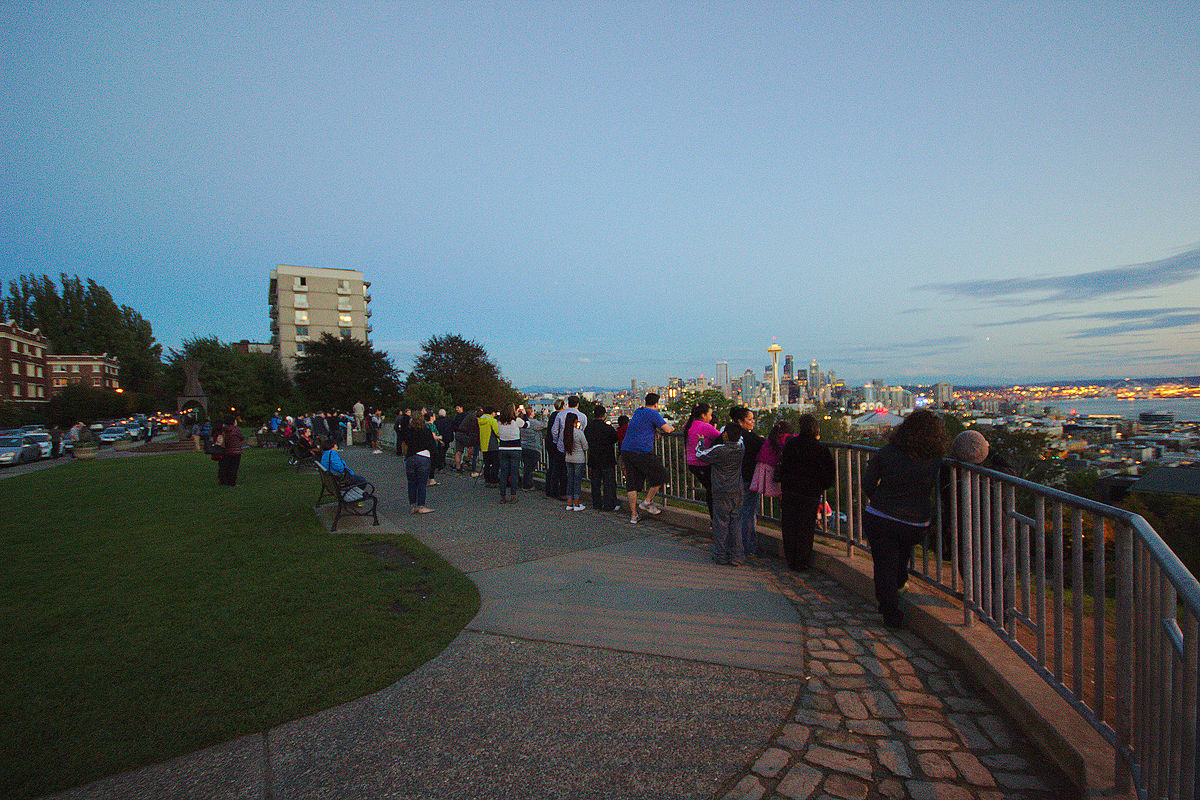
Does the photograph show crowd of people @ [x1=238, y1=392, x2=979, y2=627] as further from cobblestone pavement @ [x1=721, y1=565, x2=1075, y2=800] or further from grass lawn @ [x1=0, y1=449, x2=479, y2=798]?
grass lawn @ [x1=0, y1=449, x2=479, y2=798]

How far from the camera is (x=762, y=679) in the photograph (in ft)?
12.4

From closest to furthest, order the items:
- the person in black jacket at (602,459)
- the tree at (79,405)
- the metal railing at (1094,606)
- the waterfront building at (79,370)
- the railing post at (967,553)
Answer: the metal railing at (1094,606), the railing post at (967,553), the person in black jacket at (602,459), the tree at (79,405), the waterfront building at (79,370)

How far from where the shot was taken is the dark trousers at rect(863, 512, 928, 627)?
14.7 ft

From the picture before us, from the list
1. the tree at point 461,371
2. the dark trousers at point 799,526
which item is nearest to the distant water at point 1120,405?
the dark trousers at point 799,526

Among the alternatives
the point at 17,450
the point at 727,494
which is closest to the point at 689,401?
the point at 727,494

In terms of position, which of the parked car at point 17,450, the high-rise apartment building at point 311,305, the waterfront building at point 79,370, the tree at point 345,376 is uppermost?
the high-rise apartment building at point 311,305

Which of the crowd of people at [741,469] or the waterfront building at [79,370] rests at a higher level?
the waterfront building at [79,370]

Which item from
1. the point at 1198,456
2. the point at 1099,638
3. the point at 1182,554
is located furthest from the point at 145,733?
the point at 1198,456

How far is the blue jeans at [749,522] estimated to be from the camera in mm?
6570

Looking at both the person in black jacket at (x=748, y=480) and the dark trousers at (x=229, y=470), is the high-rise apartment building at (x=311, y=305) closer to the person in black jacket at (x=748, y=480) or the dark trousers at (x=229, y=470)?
the dark trousers at (x=229, y=470)

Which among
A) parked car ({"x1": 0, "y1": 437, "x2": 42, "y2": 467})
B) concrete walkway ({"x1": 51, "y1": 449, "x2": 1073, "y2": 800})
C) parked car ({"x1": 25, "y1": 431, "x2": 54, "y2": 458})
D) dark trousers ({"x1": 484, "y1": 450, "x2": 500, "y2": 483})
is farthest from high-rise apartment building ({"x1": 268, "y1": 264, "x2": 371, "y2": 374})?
concrete walkway ({"x1": 51, "y1": 449, "x2": 1073, "y2": 800})

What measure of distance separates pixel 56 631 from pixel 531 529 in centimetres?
489

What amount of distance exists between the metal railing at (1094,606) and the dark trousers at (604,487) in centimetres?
511

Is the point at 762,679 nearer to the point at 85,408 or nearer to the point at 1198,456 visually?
the point at 1198,456
